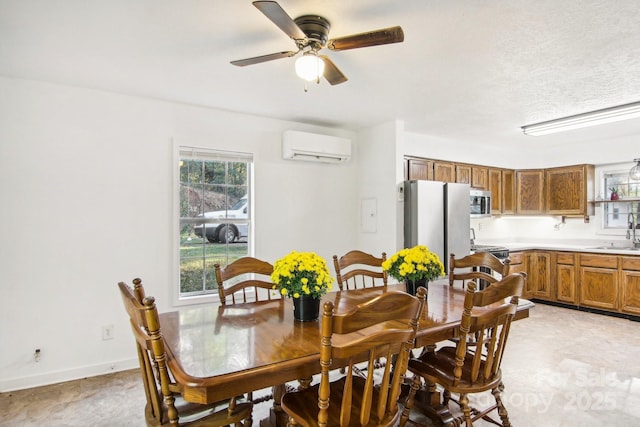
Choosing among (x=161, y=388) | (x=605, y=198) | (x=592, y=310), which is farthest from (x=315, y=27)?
(x=605, y=198)

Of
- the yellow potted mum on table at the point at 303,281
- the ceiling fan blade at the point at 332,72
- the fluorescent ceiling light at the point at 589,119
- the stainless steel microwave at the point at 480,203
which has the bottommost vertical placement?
the yellow potted mum on table at the point at 303,281

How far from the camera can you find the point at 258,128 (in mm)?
3857

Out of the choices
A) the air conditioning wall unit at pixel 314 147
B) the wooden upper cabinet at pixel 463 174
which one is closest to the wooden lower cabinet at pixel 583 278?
the wooden upper cabinet at pixel 463 174

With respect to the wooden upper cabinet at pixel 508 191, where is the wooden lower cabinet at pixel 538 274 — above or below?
below

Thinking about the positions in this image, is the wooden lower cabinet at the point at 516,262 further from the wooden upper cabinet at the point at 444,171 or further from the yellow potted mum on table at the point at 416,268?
the yellow potted mum on table at the point at 416,268

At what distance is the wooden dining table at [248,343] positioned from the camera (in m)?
1.27

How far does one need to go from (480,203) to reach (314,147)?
2.62 metres

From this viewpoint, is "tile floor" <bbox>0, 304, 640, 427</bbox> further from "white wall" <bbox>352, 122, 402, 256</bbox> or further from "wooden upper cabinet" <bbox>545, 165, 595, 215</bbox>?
"wooden upper cabinet" <bbox>545, 165, 595, 215</bbox>

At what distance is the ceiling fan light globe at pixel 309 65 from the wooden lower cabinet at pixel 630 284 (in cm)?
479

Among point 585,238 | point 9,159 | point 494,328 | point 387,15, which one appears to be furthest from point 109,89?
point 585,238

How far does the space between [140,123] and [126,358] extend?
213 cm

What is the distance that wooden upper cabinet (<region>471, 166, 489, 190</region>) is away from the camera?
16.8 ft

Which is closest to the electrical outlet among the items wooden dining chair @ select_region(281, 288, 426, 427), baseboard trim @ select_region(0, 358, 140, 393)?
baseboard trim @ select_region(0, 358, 140, 393)

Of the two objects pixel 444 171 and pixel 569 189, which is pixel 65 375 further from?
Answer: pixel 569 189
